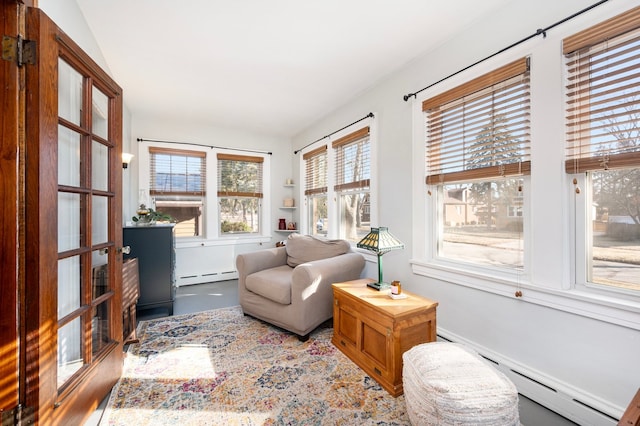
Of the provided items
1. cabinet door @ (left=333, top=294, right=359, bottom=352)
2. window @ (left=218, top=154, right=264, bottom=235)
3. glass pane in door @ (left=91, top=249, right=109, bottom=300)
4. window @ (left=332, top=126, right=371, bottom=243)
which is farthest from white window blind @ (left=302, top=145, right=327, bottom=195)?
glass pane in door @ (left=91, top=249, right=109, bottom=300)

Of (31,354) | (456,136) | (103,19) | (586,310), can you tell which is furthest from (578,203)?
(103,19)

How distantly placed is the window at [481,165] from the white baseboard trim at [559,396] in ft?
2.08

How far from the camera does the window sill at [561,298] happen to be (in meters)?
1.33

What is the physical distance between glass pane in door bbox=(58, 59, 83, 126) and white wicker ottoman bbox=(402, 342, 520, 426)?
2.27 metres

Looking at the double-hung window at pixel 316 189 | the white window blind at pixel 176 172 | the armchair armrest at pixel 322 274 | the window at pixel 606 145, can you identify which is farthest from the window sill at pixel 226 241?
the window at pixel 606 145

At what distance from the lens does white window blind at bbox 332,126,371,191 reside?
10.3 feet

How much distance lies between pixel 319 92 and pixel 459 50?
152 cm

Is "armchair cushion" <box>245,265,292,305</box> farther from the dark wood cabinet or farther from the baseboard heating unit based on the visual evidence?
the baseboard heating unit

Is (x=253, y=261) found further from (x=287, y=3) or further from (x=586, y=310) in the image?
(x=586, y=310)

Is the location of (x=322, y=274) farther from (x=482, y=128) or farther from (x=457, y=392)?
(x=482, y=128)

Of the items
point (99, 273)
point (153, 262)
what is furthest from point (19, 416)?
point (153, 262)

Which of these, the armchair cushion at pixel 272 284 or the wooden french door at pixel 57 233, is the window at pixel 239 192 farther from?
the wooden french door at pixel 57 233

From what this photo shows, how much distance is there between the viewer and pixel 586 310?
1.44 metres

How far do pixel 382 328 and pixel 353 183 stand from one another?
192cm
